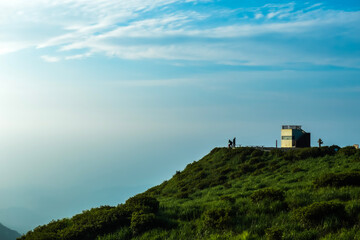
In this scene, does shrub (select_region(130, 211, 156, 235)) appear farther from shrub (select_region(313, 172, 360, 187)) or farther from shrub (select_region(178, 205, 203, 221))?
shrub (select_region(313, 172, 360, 187))

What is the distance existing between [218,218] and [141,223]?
123 inches

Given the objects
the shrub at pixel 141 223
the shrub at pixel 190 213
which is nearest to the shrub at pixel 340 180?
the shrub at pixel 190 213

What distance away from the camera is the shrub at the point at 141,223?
12.2 metres

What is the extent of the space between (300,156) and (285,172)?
632 cm

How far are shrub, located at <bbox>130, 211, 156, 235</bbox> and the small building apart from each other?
143 ft

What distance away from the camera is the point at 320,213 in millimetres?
10859

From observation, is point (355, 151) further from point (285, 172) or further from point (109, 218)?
point (109, 218)

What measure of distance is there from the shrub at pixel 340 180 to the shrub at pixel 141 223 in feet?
29.6

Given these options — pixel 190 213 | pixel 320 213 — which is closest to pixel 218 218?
pixel 190 213

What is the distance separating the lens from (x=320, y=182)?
15922mm

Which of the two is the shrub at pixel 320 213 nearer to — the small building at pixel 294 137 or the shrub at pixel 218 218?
the shrub at pixel 218 218

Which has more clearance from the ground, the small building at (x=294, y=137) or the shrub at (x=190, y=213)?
the small building at (x=294, y=137)

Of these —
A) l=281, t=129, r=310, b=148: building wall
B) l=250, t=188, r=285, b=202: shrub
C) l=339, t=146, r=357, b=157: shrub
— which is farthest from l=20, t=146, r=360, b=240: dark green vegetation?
l=281, t=129, r=310, b=148: building wall

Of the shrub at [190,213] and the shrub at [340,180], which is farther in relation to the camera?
the shrub at [340,180]
